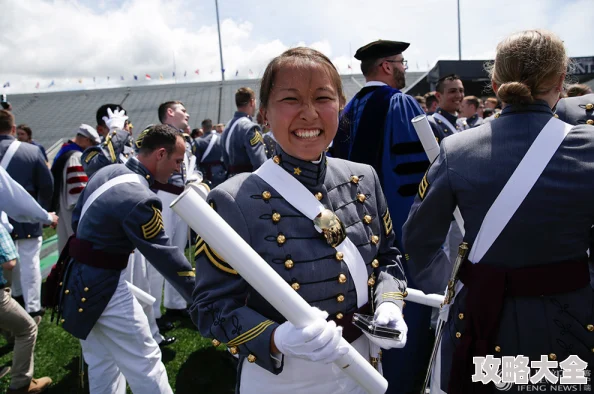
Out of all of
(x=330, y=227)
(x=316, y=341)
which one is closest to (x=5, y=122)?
(x=330, y=227)

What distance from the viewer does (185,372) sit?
427 centimetres

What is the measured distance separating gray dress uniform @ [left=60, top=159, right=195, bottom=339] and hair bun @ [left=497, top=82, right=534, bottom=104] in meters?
2.13

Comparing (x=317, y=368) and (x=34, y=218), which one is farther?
(x=34, y=218)

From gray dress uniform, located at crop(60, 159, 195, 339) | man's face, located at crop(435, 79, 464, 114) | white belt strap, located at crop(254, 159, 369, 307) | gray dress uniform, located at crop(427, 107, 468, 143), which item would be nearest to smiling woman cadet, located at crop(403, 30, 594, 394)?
white belt strap, located at crop(254, 159, 369, 307)

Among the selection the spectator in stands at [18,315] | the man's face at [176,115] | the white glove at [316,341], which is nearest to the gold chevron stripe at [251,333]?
the white glove at [316,341]

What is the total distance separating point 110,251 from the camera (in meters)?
2.98

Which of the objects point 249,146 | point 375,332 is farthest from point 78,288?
point 249,146

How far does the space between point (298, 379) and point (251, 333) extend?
1.02 ft

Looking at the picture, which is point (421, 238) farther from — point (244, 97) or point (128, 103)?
point (128, 103)

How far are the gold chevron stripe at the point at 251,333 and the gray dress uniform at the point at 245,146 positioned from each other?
5216 millimetres

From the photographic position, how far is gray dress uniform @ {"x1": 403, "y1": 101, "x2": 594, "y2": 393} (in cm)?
170

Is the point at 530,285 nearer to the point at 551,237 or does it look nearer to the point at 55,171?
the point at 551,237

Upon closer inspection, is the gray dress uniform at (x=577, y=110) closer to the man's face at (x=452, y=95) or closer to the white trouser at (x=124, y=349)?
the white trouser at (x=124, y=349)

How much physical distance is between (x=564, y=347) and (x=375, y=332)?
800 mm
